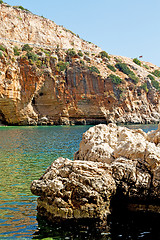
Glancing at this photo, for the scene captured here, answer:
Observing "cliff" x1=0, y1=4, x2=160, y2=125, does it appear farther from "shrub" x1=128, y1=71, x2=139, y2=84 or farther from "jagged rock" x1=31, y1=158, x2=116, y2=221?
"jagged rock" x1=31, y1=158, x2=116, y2=221

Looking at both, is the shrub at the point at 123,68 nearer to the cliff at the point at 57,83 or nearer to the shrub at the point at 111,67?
the cliff at the point at 57,83

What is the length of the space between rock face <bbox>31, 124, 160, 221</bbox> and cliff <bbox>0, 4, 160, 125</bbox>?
54.0 metres

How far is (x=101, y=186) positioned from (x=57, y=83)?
63228mm

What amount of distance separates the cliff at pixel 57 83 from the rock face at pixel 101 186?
5403cm

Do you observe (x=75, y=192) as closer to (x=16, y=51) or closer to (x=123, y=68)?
(x=16, y=51)

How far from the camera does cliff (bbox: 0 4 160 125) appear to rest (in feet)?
209

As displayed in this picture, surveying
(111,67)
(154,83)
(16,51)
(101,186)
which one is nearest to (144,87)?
(154,83)

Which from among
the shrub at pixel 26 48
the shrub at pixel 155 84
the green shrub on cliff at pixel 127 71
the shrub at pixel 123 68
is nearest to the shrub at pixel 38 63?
the shrub at pixel 26 48

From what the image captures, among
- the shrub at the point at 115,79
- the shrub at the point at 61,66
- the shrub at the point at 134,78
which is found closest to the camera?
the shrub at the point at 61,66

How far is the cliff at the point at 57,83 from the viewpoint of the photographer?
6369cm

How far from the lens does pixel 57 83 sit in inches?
2734

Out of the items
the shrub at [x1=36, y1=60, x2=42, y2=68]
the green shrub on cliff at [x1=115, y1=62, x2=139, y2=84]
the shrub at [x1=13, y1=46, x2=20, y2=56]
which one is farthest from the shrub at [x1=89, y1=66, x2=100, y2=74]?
the shrub at [x1=13, y1=46, x2=20, y2=56]

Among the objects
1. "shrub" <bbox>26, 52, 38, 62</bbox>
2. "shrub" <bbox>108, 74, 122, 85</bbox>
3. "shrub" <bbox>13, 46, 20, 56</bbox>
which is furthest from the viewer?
"shrub" <bbox>108, 74, 122, 85</bbox>

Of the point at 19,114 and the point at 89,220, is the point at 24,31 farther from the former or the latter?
the point at 89,220
